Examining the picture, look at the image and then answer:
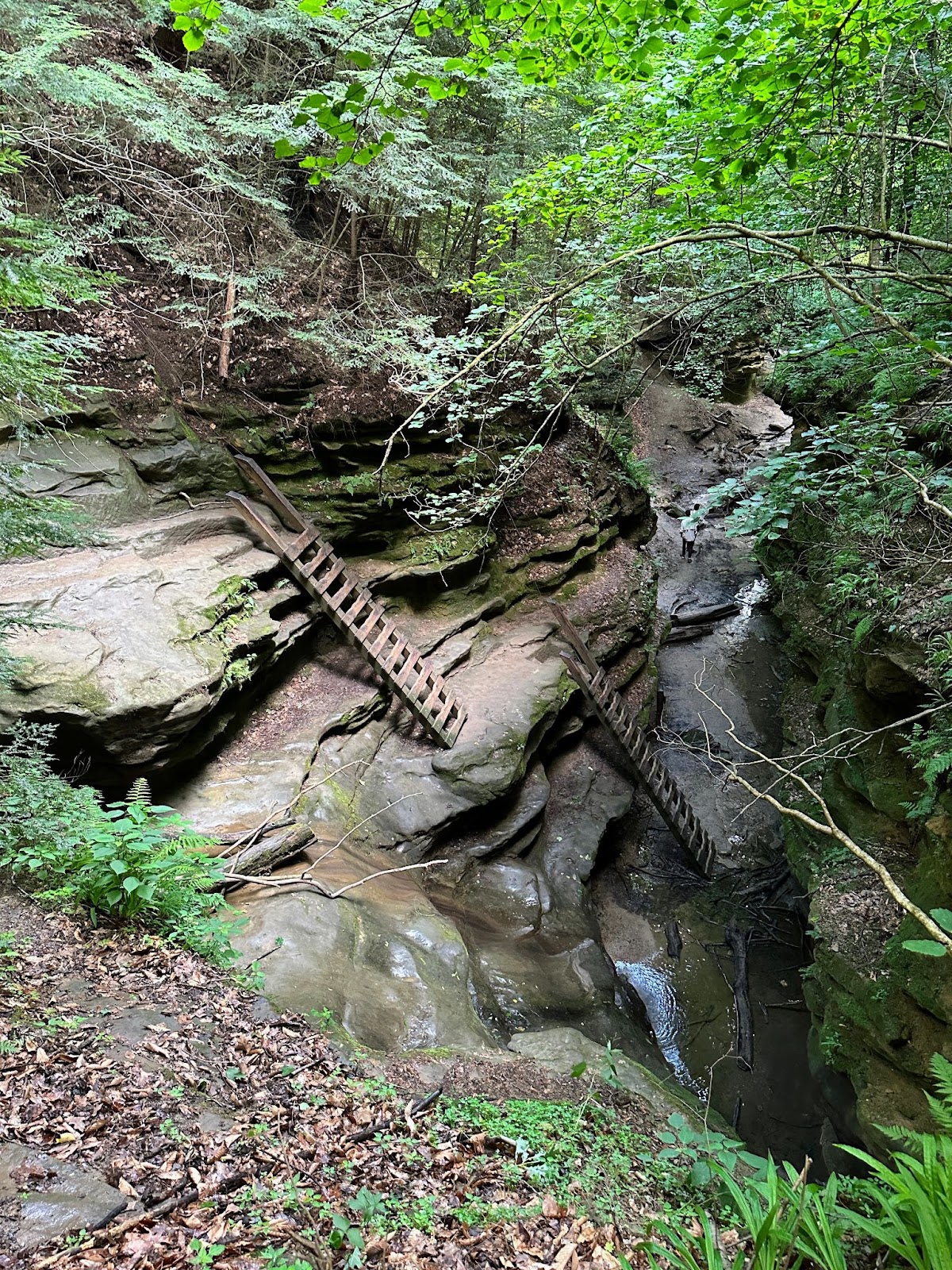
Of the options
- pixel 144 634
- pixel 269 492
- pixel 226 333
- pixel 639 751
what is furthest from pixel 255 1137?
pixel 226 333

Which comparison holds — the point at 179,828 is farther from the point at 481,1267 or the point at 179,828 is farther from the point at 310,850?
the point at 481,1267

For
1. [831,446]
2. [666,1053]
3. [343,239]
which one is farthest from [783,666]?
[343,239]

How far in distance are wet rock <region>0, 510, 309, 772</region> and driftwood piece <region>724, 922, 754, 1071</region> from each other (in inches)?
289

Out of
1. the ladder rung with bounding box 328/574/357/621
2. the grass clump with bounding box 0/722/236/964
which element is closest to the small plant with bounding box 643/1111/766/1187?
the grass clump with bounding box 0/722/236/964

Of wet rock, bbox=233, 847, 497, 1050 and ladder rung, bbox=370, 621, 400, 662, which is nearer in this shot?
wet rock, bbox=233, 847, 497, 1050

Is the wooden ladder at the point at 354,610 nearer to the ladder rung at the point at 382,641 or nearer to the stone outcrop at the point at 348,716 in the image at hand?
the ladder rung at the point at 382,641

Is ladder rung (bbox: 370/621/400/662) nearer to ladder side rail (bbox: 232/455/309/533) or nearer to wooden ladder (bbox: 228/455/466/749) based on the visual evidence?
wooden ladder (bbox: 228/455/466/749)

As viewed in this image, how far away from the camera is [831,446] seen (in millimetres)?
4723

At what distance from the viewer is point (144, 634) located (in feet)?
21.1

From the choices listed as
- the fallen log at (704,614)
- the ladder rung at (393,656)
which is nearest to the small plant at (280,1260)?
the ladder rung at (393,656)

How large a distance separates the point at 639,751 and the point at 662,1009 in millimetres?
3910

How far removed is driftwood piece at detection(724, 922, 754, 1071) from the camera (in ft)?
25.8

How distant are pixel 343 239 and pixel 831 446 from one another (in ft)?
34.5

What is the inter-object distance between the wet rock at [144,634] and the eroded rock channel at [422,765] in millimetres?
26
